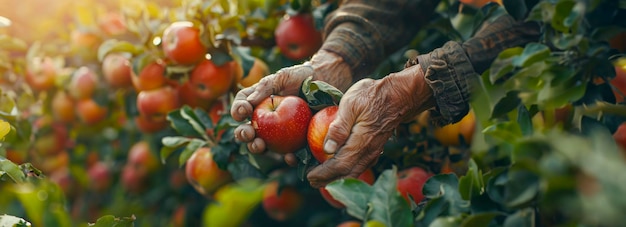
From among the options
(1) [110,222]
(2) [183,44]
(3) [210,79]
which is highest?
(2) [183,44]

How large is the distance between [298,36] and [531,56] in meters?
0.80

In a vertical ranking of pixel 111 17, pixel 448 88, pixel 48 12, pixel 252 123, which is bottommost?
pixel 448 88

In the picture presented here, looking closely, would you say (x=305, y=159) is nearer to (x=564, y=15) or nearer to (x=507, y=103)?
(x=507, y=103)

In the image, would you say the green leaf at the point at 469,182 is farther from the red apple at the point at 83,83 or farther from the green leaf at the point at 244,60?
the red apple at the point at 83,83

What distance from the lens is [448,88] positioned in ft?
4.14

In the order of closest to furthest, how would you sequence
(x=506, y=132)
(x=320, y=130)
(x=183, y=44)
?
(x=506, y=132) → (x=320, y=130) → (x=183, y=44)

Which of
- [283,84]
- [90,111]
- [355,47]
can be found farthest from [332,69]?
[90,111]

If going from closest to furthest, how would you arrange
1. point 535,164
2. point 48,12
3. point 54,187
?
1. point 535,164
2. point 54,187
3. point 48,12

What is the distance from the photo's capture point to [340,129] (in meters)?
1.07

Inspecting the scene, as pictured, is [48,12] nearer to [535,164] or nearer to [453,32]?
[453,32]

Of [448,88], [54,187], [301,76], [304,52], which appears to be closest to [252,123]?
[301,76]

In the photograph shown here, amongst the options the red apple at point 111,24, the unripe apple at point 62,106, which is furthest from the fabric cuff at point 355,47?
the unripe apple at point 62,106

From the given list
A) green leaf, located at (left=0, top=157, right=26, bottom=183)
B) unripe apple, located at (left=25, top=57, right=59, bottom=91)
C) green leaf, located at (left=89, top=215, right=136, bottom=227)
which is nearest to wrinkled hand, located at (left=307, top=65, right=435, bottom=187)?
green leaf, located at (left=89, top=215, right=136, bottom=227)

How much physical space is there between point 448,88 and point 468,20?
0.46 meters
